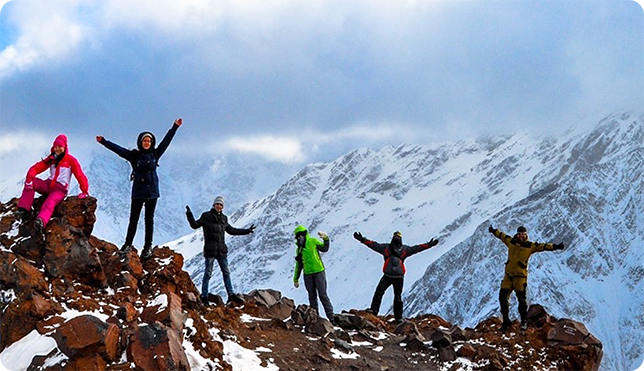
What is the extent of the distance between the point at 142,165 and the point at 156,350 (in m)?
5.75

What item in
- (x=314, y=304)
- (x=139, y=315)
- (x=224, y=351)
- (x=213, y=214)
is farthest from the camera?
(x=314, y=304)

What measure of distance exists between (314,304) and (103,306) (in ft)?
25.1

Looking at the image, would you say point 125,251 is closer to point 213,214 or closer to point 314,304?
point 213,214

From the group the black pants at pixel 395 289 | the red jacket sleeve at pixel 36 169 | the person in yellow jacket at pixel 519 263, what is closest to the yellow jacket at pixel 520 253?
the person in yellow jacket at pixel 519 263

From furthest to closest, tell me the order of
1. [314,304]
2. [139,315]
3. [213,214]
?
[314,304]
[213,214]
[139,315]

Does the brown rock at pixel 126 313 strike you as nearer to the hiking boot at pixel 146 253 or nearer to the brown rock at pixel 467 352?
the hiking boot at pixel 146 253

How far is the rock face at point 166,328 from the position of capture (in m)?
10.5

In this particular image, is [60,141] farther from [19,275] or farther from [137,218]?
[19,275]

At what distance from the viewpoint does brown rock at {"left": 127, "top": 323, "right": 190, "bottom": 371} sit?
10.3 m

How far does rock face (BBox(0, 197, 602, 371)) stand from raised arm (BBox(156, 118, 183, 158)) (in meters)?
2.08

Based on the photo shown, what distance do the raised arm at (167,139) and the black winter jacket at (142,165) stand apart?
0.16 ft

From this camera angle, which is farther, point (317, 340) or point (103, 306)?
point (317, 340)

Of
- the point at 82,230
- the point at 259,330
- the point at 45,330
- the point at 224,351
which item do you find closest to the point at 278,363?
the point at 224,351

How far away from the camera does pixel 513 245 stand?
16.7 metres
